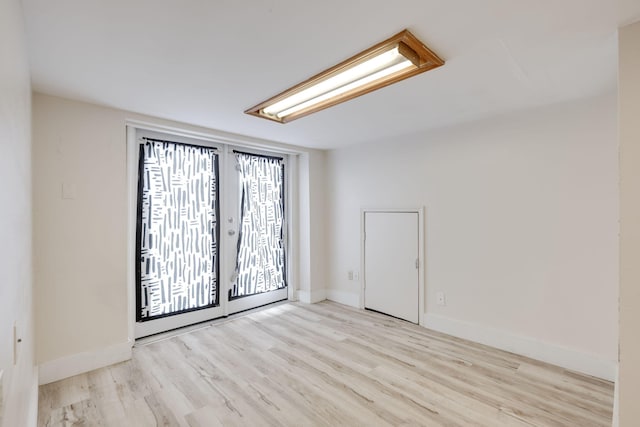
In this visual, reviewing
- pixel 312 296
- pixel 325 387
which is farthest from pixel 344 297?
pixel 325 387

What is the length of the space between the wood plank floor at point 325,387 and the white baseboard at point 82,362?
7 centimetres

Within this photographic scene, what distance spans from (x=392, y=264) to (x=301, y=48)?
2.62m

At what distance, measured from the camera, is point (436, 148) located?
3.10m

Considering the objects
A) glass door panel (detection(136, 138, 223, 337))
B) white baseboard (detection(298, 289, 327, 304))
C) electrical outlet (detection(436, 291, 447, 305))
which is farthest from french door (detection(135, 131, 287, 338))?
electrical outlet (detection(436, 291, 447, 305))

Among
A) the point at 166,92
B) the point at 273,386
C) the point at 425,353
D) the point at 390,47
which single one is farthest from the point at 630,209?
the point at 166,92

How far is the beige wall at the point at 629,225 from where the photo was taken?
53.6 inches

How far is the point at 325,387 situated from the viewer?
7.03ft

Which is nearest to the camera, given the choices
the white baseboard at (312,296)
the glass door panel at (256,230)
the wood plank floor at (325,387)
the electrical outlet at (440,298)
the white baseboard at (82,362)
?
the wood plank floor at (325,387)

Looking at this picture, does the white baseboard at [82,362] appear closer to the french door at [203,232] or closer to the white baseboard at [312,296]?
the french door at [203,232]

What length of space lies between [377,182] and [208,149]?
6.72 feet

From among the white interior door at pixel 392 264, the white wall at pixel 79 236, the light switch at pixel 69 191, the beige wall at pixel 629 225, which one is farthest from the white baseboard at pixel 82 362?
the beige wall at pixel 629 225

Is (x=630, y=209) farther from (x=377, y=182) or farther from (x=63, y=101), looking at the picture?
(x=63, y=101)

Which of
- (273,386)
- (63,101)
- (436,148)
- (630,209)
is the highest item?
(63,101)

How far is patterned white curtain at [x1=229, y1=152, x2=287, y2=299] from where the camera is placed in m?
3.74
